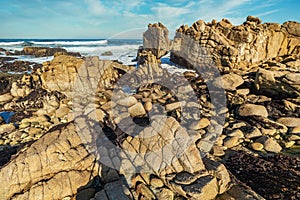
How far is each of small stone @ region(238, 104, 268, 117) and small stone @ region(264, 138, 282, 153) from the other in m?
2.12

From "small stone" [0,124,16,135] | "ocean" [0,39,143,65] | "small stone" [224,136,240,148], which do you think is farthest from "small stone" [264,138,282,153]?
"ocean" [0,39,143,65]

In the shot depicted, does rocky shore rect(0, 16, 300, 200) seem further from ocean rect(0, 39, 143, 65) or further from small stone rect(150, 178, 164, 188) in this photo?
ocean rect(0, 39, 143, 65)

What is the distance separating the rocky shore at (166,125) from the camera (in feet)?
18.1

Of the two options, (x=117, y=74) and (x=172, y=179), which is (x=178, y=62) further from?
(x=172, y=179)

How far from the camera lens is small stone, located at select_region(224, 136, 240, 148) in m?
8.00

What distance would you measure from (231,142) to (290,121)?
3.18 metres

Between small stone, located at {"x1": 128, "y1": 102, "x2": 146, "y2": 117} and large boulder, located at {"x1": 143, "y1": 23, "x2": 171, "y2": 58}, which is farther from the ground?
large boulder, located at {"x1": 143, "y1": 23, "x2": 171, "y2": 58}

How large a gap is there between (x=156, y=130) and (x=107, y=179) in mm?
1883

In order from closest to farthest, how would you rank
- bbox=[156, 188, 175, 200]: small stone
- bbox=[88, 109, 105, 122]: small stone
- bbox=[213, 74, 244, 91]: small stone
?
bbox=[156, 188, 175, 200]: small stone < bbox=[88, 109, 105, 122]: small stone < bbox=[213, 74, 244, 91]: small stone

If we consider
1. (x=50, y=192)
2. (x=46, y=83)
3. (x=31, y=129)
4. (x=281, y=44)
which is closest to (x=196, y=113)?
(x=50, y=192)

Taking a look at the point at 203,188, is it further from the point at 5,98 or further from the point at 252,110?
the point at 5,98

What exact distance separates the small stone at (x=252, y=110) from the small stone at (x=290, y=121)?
666 mm

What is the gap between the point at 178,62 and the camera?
1945 cm

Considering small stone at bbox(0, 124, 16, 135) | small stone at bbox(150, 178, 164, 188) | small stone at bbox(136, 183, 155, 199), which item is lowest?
small stone at bbox(0, 124, 16, 135)
